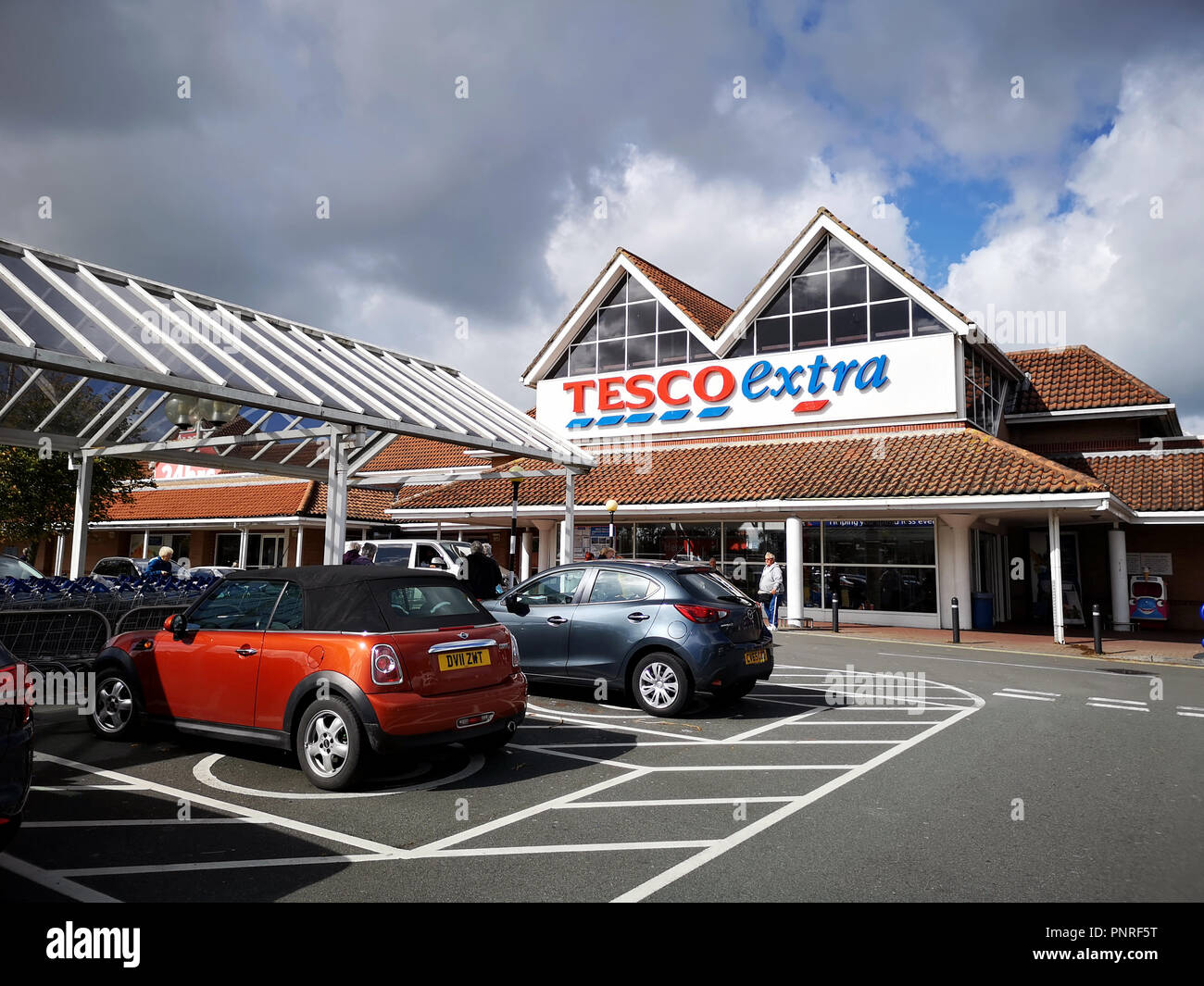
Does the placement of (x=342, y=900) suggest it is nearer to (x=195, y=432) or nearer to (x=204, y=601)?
(x=204, y=601)

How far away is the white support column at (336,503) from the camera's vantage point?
9.91m

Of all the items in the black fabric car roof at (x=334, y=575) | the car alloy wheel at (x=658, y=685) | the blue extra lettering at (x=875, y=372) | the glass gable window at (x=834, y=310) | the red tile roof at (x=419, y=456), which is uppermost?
the glass gable window at (x=834, y=310)

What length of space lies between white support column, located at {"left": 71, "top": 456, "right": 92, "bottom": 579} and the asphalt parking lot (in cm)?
460

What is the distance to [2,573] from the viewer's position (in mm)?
11172

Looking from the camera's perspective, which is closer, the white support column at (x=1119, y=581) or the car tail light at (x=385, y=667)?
the car tail light at (x=385, y=667)

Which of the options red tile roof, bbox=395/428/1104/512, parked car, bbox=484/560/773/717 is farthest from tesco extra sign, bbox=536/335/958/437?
parked car, bbox=484/560/773/717

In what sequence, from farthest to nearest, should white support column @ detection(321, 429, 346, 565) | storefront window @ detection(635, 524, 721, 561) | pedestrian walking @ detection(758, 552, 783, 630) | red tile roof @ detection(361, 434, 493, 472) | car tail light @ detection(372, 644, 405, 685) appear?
red tile roof @ detection(361, 434, 493, 472) < storefront window @ detection(635, 524, 721, 561) < pedestrian walking @ detection(758, 552, 783, 630) < white support column @ detection(321, 429, 346, 565) < car tail light @ detection(372, 644, 405, 685)

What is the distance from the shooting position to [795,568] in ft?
63.3

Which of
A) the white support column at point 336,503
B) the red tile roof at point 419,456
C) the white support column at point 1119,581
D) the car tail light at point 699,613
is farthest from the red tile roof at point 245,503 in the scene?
the white support column at point 1119,581

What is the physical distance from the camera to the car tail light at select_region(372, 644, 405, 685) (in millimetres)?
5719

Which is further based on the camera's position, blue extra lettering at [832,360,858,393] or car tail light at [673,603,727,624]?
blue extra lettering at [832,360,858,393]

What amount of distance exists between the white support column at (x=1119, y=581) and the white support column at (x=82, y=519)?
21.9 meters

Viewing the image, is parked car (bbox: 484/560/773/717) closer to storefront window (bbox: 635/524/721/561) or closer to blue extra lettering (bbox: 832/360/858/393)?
→ storefront window (bbox: 635/524/721/561)

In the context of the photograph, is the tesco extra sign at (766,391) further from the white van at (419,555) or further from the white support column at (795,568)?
the white van at (419,555)
